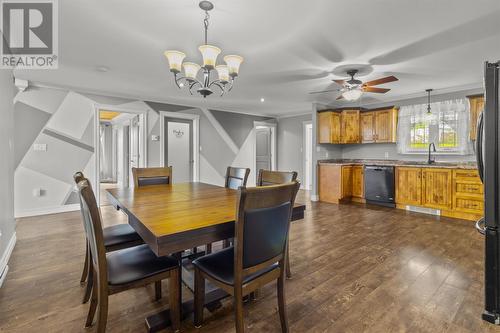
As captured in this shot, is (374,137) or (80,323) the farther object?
(374,137)

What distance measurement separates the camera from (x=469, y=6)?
202 cm

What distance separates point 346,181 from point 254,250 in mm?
4661

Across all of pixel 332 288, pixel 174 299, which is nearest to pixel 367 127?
pixel 332 288

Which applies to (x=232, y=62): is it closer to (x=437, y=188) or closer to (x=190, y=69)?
(x=190, y=69)

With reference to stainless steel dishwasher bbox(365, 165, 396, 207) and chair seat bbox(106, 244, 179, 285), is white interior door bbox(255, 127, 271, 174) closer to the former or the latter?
stainless steel dishwasher bbox(365, 165, 396, 207)

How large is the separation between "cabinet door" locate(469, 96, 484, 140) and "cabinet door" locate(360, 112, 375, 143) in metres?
1.65

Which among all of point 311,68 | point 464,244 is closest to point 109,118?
point 311,68

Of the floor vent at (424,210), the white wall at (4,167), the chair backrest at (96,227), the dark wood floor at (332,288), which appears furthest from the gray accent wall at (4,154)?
the floor vent at (424,210)

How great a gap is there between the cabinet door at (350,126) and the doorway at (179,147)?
3.69 metres

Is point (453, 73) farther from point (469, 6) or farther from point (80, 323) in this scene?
point (80, 323)

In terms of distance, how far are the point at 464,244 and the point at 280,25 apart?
3298 mm

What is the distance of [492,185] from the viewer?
1696 millimetres

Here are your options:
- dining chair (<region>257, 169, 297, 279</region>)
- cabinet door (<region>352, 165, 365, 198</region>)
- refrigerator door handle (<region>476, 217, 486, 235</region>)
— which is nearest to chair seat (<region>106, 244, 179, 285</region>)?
dining chair (<region>257, 169, 297, 279</region>)

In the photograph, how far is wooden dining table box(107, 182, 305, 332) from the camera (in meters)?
1.18
